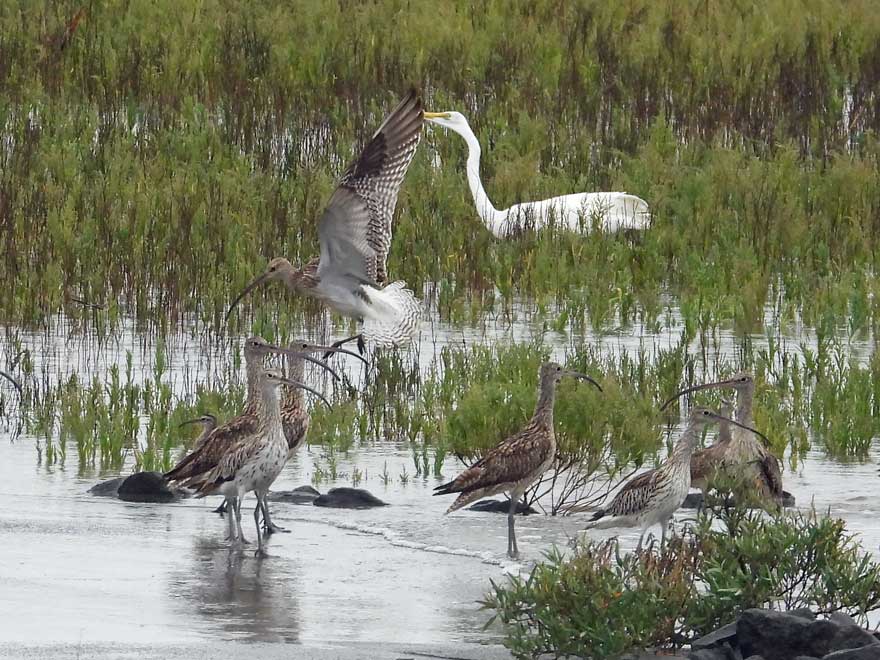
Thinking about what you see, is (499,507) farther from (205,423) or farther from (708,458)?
(205,423)

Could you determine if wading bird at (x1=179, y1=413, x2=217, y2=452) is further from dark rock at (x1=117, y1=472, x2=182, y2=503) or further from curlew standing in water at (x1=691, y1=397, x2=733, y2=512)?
curlew standing in water at (x1=691, y1=397, x2=733, y2=512)

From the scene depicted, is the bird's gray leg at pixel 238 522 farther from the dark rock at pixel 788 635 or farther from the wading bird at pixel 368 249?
the wading bird at pixel 368 249

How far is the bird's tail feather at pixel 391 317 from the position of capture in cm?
1369

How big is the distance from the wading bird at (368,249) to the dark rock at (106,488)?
356 centimetres

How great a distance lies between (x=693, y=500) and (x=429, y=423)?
6.24 ft

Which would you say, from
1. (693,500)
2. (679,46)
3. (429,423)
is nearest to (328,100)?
(679,46)

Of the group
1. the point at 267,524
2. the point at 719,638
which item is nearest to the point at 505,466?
the point at 267,524

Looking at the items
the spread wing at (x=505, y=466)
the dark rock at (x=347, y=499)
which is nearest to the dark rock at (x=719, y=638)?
the spread wing at (x=505, y=466)

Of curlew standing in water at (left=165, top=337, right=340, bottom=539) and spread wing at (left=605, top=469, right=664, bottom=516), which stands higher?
curlew standing in water at (left=165, top=337, right=340, bottom=539)

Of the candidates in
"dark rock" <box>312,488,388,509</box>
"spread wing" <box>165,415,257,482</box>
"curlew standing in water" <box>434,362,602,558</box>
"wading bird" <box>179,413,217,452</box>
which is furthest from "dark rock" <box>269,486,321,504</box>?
"curlew standing in water" <box>434,362,602,558</box>

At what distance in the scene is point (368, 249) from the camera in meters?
14.0

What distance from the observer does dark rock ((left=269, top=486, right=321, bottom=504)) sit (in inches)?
398

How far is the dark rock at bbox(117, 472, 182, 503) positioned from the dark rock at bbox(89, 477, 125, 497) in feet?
0.20

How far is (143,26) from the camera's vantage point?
23906 millimetres
